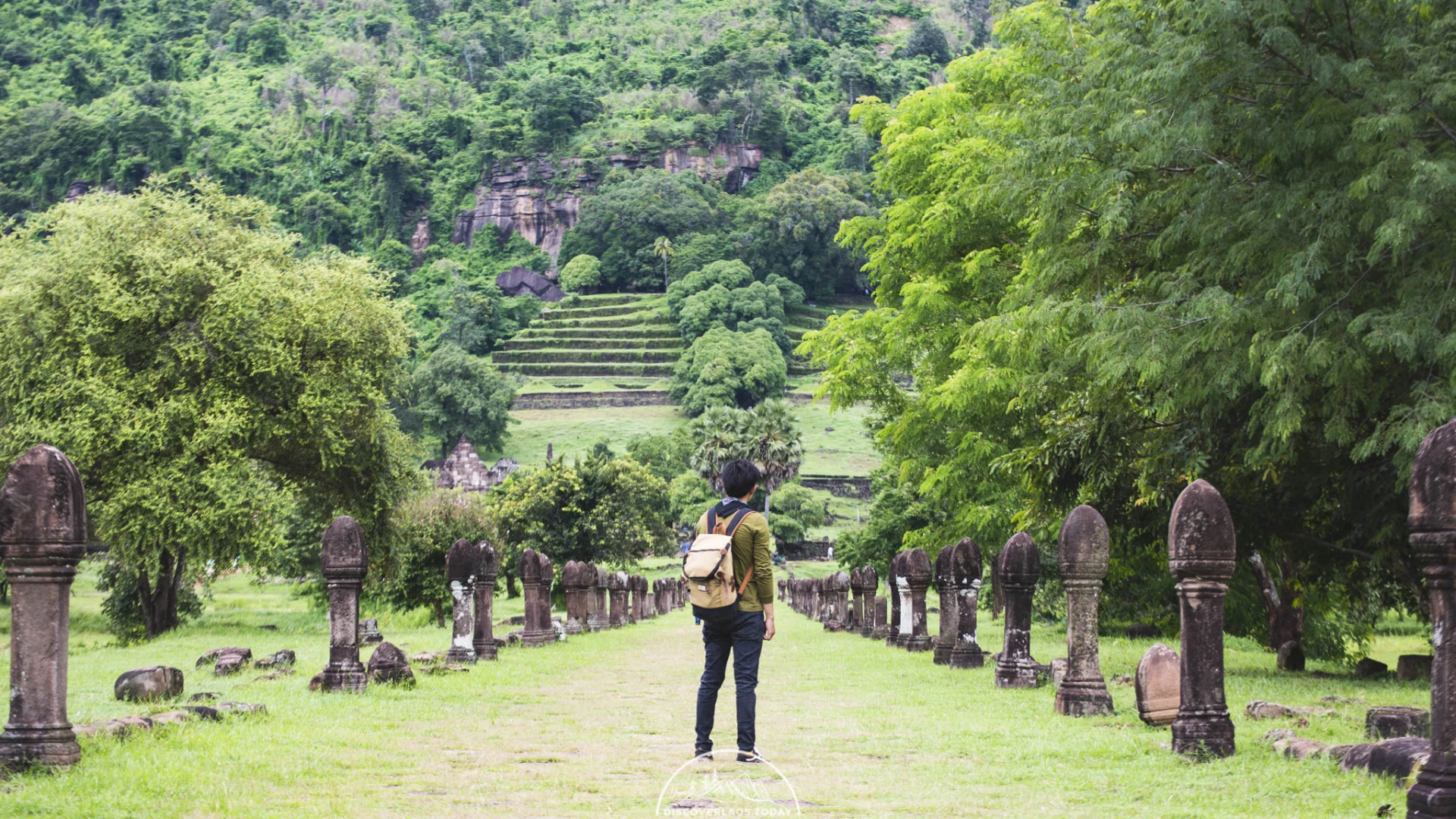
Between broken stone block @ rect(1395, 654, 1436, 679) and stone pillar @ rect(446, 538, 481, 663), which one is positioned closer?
Result: broken stone block @ rect(1395, 654, 1436, 679)

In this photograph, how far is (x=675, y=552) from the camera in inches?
2970

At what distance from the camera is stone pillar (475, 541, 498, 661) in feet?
59.9

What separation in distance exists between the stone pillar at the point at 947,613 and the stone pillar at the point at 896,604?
7.87ft

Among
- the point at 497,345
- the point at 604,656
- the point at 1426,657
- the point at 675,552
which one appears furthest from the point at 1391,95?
the point at 497,345

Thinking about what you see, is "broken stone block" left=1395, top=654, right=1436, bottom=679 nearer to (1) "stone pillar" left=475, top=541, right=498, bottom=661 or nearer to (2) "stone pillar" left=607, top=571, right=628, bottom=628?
(1) "stone pillar" left=475, top=541, right=498, bottom=661

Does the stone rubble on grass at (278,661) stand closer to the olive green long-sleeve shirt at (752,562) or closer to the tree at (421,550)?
the olive green long-sleeve shirt at (752,562)

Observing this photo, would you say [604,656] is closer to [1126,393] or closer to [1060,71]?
[1126,393]

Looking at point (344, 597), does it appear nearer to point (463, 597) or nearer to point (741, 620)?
point (463, 597)

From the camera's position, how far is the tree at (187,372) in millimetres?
25625

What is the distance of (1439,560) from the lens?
6.29 metres

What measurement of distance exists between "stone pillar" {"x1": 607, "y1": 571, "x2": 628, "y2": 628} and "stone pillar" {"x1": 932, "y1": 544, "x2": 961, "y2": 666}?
1425cm

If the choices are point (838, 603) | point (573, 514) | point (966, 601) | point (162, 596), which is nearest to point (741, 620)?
point (966, 601)

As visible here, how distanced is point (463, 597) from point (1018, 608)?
787 centimetres

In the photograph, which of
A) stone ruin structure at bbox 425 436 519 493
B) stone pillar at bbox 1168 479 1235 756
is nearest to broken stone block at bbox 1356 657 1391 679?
stone pillar at bbox 1168 479 1235 756
